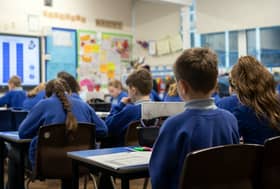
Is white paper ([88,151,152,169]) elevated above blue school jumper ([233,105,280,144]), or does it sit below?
below

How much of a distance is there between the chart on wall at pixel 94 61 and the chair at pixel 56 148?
15.0ft

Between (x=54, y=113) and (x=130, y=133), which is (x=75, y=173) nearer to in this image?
(x=54, y=113)

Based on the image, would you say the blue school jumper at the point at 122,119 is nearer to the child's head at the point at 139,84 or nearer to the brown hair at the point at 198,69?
the child's head at the point at 139,84

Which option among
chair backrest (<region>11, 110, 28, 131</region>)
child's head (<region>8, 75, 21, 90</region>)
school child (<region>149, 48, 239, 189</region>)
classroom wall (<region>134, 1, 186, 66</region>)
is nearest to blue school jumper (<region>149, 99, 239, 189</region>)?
school child (<region>149, 48, 239, 189</region>)

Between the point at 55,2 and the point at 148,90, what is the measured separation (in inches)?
167

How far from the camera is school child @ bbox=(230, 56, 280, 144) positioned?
1.97 m

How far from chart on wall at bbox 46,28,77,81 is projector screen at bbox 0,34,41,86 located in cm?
21

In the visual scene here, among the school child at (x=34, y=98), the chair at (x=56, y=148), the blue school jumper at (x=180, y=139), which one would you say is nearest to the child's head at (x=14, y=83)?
the school child at (x=34, y=98)

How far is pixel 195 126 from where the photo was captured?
56.9 inches

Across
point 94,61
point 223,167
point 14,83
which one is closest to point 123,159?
point 223,167

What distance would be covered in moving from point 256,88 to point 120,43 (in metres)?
5.93

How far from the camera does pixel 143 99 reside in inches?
124

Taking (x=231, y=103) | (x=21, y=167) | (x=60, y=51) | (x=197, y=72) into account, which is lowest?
(x=21, y=167)

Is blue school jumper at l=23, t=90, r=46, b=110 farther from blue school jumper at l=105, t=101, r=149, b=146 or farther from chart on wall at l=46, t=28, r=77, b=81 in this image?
chart on wall at l=46, t=28, r=77, b=81
